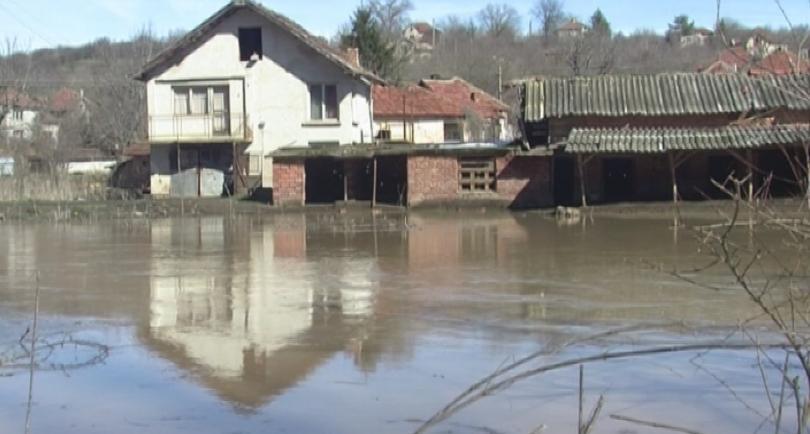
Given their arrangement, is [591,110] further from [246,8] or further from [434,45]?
[434,45]

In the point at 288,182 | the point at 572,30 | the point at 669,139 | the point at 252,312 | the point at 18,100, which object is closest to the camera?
the point at 252,312

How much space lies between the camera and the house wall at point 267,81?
130 feet

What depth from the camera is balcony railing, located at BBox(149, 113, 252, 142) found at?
3916 centimetres

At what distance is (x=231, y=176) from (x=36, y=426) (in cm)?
3212

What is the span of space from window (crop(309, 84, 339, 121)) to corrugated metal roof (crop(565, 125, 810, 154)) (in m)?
10.8

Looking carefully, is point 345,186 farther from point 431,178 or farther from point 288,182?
point 431,178

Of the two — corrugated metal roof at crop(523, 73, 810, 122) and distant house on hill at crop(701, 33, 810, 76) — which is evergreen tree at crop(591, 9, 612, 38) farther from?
distant house on hill at crop(701, 33, 810, 76)

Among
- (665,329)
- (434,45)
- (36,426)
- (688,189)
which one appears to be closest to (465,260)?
(665,329)

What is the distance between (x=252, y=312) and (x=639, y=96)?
24174 mm

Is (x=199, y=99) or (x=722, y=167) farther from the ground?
(x=199, y=99)

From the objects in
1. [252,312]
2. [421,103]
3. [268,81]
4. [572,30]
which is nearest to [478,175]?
[268,81]

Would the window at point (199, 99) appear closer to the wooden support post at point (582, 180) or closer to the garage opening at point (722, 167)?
the wooden support post at point (582, 180)

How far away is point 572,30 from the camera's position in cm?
8844

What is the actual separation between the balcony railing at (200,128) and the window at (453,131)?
16.4 m
